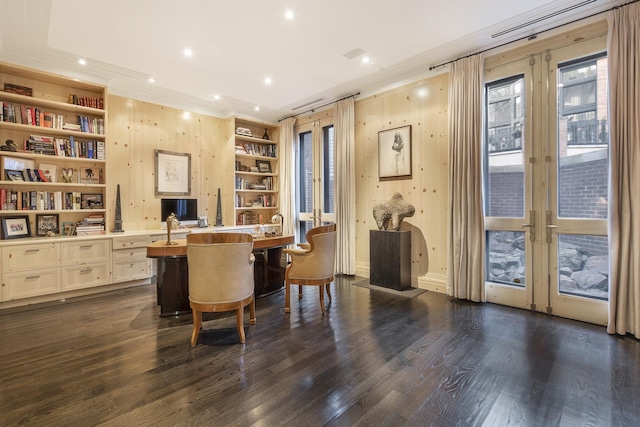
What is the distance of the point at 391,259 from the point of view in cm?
450

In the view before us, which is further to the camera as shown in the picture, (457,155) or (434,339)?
(457,155)

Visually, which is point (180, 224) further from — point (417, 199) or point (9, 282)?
point (417, 199)

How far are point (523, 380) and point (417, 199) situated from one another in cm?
284

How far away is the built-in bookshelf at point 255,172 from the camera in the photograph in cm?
648

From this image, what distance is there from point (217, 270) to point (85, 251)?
2.89 m

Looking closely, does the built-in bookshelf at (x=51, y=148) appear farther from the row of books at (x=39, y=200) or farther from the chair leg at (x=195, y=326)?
the chair leg at (x=195, y=326)

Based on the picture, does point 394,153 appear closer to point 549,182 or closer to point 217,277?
point 549,182

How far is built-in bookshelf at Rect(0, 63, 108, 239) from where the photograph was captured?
13.3 feet

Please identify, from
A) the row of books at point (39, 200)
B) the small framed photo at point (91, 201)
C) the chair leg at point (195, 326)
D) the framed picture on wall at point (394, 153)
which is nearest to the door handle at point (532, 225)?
the framed picture on wall at point (394, 153)

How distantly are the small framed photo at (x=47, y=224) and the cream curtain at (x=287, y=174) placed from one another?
3.82 m

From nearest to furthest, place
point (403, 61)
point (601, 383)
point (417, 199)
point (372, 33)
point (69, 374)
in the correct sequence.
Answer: point (601, 383) → point (69, 374) → point (372, 33) → point (403, 61) → point (417, 199)

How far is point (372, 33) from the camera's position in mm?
3545

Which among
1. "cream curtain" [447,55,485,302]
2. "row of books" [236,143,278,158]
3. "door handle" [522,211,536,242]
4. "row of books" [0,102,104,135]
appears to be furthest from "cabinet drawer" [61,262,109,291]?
"door handle" [522,211,536,242]

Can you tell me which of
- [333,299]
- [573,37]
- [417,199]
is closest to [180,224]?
[333,299]
